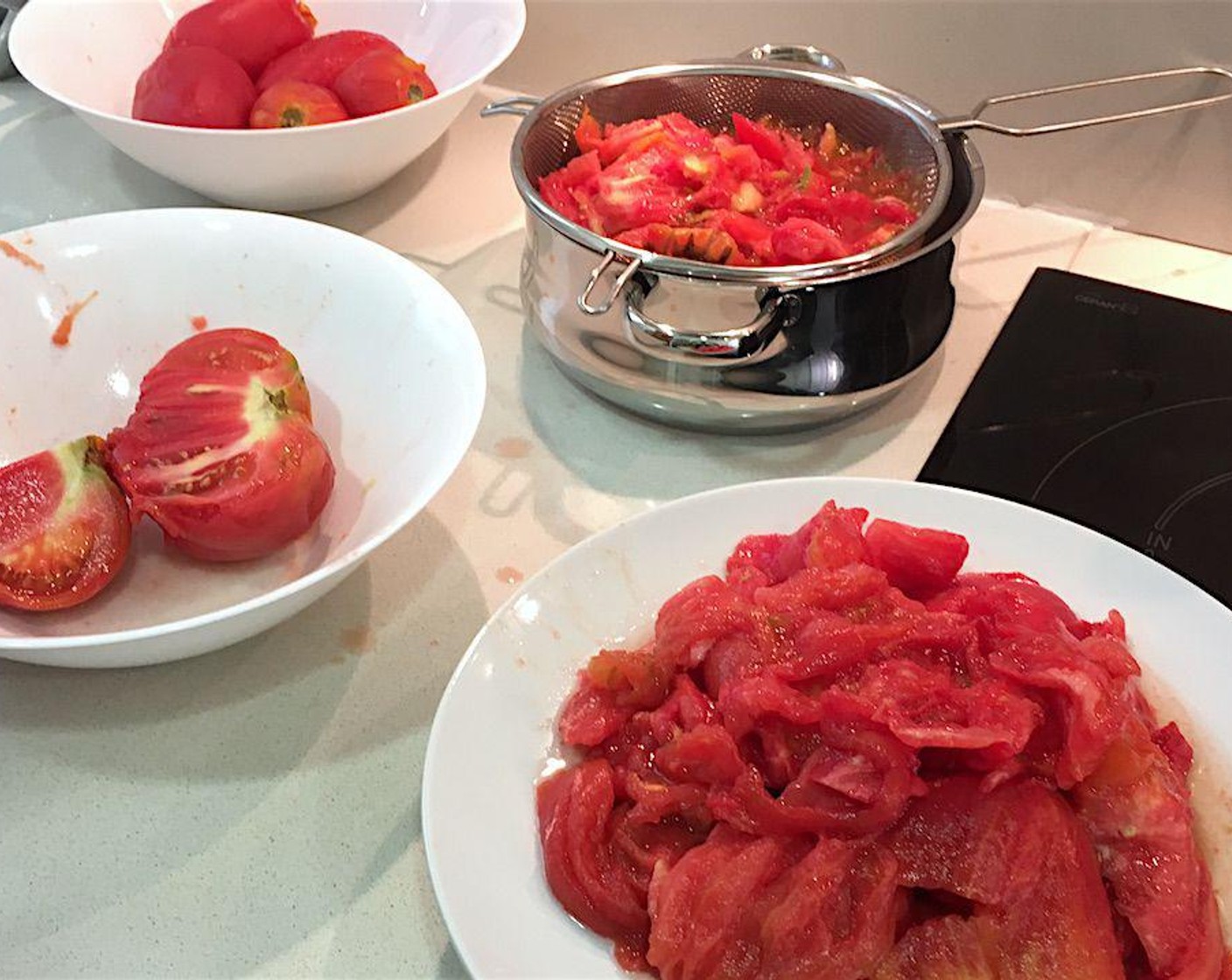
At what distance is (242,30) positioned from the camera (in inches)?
49.2

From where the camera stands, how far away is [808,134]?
45.7 inches

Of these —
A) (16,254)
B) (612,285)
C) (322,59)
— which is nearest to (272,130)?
(322,59)

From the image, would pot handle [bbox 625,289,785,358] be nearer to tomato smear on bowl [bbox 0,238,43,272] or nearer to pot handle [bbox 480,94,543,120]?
pot handle [bbox 480,94,543,120]

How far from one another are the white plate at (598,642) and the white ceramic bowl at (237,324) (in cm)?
14

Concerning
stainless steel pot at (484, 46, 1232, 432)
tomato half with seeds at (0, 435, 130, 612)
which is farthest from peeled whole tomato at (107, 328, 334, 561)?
stainless steel pot at (484, 46, 1232, 432)

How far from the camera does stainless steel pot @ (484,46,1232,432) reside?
0.86 m

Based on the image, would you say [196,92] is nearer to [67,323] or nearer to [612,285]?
[67,323]

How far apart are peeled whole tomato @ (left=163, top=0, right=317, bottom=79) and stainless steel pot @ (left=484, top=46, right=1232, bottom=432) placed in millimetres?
384

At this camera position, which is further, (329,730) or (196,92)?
(196,92)

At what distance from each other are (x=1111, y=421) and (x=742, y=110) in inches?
19.5

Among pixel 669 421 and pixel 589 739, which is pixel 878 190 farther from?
pixel 589 739

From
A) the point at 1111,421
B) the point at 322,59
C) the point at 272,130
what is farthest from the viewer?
the point at 322,59

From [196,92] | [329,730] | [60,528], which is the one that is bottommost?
[329,730]

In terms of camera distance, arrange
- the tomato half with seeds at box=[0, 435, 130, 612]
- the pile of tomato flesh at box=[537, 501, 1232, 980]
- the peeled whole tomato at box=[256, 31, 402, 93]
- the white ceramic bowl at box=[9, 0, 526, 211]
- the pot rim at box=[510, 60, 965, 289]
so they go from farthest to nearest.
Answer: the peeled whole tomato at box=[256, 31, 402, 93], the white ceramic bowl at box=[9, 0, 526, 211], the pot rim at box=[510, 60, 965, 289], the tomato half with seeds at box=[0, 435, 130, 612], the pile of tomato flesh at box=[537, 501, 1232, 980]
